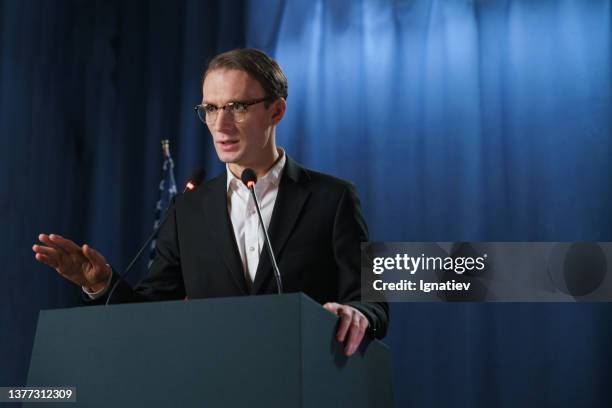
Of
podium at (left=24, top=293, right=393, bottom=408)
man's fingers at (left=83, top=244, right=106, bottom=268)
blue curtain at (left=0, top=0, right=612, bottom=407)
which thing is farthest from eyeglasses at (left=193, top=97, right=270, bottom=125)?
blue curtain at (left=0, top=0, right=612, bottom=407)

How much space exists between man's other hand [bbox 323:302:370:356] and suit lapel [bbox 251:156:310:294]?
0.40m

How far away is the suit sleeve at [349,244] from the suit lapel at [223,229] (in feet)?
0.77

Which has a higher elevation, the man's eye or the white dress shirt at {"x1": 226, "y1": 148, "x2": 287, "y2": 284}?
the man's eye

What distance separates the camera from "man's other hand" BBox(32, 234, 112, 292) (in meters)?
1.52

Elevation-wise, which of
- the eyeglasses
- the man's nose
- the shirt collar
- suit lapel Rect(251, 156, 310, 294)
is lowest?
suit lapel Rect(251, 156, 310, 294)

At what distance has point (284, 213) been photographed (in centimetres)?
183

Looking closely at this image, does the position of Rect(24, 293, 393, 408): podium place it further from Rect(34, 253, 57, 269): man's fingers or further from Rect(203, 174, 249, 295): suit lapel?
Rect(203, 174, 249, 295): suit lapel

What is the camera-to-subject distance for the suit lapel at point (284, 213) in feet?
5.55

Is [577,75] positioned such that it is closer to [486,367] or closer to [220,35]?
[486,367]

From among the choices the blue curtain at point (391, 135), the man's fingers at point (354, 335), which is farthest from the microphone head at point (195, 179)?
the blue curtain at point (391, 135)

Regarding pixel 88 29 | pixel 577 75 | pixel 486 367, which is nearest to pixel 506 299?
pixel 486 367

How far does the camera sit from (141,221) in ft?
12.4

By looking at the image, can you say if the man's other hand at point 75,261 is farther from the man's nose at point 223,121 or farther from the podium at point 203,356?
the man's nose at point 223,121

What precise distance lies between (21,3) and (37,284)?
1323mm
